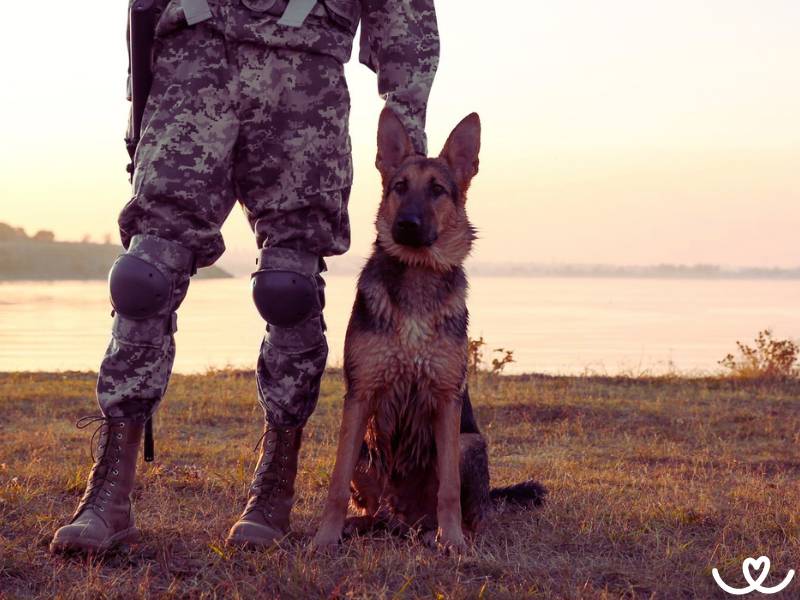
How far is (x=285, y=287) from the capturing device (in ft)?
12.2

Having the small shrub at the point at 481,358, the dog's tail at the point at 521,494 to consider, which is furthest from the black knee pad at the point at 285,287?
the small shrub at the point at 481,358

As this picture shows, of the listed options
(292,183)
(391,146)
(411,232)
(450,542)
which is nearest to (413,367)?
(411,232)

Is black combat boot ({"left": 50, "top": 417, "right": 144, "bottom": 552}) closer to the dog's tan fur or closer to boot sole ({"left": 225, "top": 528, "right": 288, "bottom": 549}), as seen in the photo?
boot sole ({"left": 225, "top": 528, "right": 288, "bottom": 549})

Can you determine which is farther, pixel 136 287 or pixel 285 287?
pixel 285 287

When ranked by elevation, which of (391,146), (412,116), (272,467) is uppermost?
(412,116)

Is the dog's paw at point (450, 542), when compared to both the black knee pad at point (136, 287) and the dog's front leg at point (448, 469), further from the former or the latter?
the black knee pad at point (136, 287)

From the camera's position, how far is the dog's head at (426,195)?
12.9 feet

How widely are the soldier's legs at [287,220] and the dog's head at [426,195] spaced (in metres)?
0.21

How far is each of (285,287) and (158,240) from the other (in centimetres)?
53

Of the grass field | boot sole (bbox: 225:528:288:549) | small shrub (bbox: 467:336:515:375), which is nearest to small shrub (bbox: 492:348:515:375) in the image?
small shrub (bbox: 467:336:515:375)

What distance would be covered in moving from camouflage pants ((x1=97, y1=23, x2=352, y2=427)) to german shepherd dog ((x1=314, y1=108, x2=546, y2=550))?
251 mm

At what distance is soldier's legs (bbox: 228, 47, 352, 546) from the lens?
373cm

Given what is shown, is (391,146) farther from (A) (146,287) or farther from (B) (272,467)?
(B) (272,467)

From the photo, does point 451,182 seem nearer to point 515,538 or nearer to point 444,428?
point 444,428
